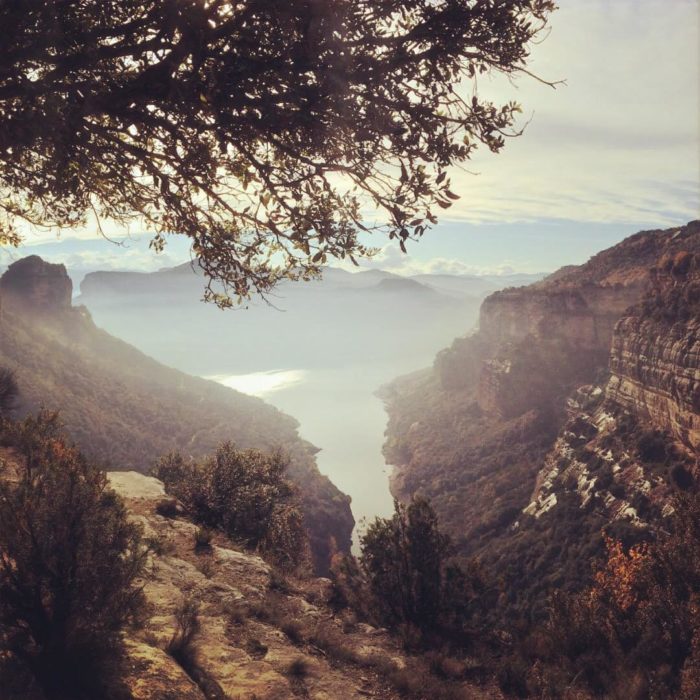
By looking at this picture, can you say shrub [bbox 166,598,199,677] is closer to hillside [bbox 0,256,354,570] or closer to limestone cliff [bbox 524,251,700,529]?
hillside [bbox 0,256,354,570]

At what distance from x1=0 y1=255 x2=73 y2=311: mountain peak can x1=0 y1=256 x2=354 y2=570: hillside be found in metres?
0.14

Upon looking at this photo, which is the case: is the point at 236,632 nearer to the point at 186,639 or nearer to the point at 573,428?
the point at 186,639

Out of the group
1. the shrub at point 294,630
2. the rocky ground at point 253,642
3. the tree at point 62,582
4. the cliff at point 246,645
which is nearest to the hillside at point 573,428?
the cliff at point 246,645

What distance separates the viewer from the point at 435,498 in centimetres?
5997

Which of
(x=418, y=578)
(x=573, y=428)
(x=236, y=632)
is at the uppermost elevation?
(x=236, y=632)

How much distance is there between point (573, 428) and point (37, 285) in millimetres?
75778

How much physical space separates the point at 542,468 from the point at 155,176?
184 ft

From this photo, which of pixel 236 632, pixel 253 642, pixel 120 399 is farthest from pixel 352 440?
pixel 253 642

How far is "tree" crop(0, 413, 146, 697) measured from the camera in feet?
17.5

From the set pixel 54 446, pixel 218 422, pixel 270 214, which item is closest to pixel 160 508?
pixel 54 446

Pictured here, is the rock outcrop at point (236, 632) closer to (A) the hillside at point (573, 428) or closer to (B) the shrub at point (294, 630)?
(B) the shrub at point (294, 630)

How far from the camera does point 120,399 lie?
58344 mm

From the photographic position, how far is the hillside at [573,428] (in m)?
35.2

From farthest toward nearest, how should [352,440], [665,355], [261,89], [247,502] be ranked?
[352,440], [665,355], [247,502], [261,89]
